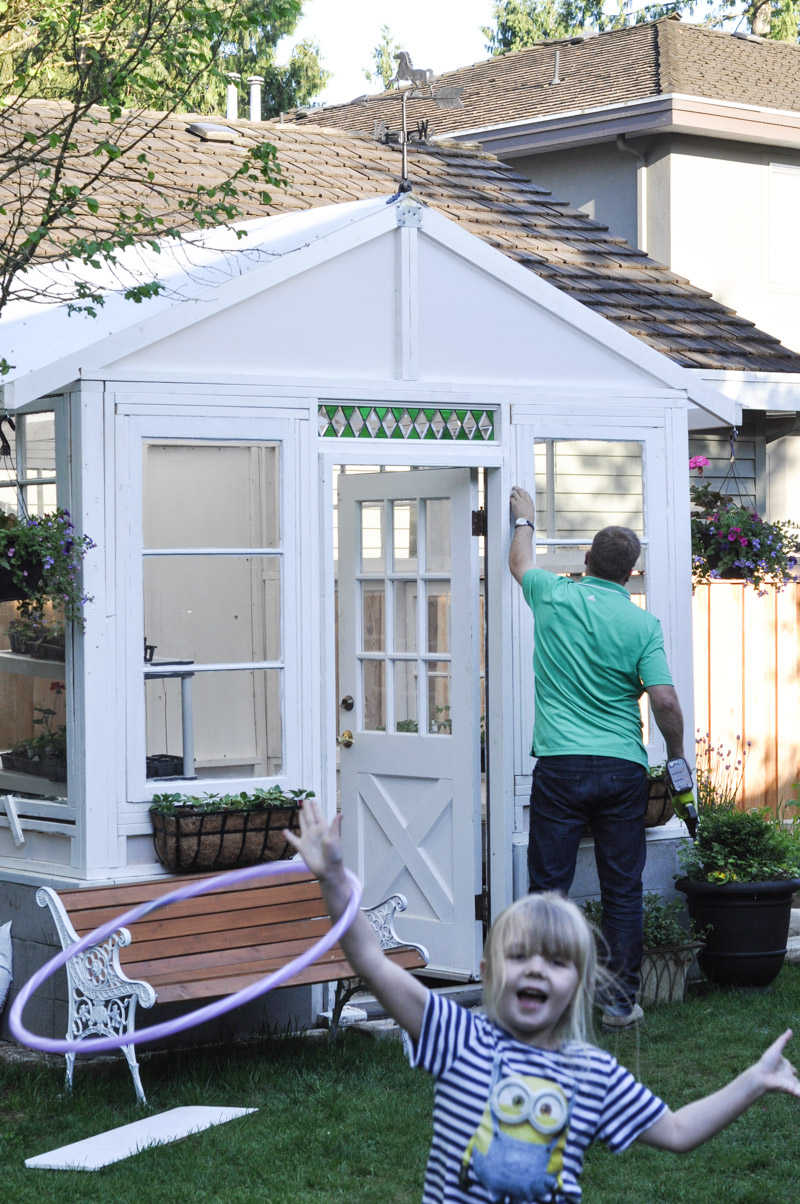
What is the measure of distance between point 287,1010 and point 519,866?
1.24m

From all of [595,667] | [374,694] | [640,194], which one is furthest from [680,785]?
[640,194]

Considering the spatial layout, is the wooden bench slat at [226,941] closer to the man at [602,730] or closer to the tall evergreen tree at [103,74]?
the man at [602,730]

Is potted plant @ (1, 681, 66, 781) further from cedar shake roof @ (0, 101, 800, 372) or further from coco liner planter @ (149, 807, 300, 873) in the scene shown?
cedar shake roof @ (0, 101, 800, 372)

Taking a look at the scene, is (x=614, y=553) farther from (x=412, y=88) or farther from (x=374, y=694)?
(x=412, y=88)

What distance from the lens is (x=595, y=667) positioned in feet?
20.7

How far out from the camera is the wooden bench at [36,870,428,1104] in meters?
5.47

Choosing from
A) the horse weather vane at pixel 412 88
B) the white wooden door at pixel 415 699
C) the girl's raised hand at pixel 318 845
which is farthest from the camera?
the white wooden door at pixel 415 699

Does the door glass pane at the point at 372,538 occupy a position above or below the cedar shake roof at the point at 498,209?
below

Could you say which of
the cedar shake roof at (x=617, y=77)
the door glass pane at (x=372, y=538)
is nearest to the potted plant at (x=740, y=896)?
the door glass pane at (x=372, y=538)

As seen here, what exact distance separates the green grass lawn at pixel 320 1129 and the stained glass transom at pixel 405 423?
248 cm

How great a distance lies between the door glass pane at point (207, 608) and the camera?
23.2 ft

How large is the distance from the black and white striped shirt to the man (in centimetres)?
361

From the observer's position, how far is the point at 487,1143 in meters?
2.60

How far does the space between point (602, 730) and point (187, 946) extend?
1837mm
